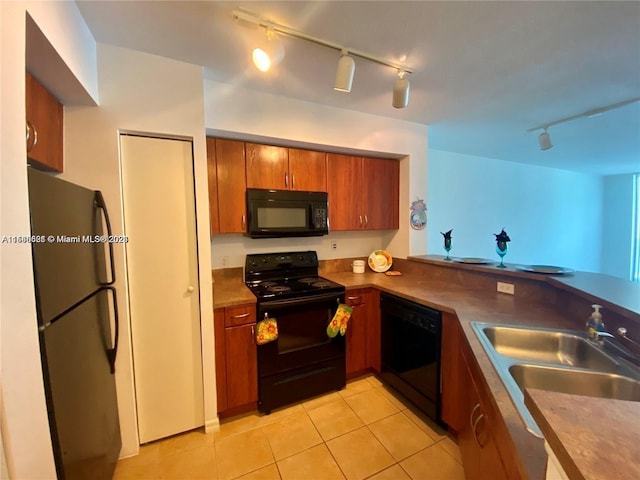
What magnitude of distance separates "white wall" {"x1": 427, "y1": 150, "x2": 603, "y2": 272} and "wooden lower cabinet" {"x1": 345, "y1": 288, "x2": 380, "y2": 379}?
6.24ft

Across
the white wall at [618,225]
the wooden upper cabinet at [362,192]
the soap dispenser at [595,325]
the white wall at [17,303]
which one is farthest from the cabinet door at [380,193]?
the white wall at [618,225]

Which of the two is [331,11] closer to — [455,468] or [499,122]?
[499,122]

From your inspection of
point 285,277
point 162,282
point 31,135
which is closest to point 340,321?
point 285,277

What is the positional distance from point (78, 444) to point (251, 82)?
224 cm

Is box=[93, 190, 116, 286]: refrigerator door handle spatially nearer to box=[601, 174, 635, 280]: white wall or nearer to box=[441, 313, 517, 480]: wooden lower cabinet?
box=[441, 313, 517, 480]: wooden lower cabinet

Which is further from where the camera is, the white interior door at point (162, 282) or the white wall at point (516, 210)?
the white wall at point (516, 210)

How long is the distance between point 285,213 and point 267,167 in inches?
16.5

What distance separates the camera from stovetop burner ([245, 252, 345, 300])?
2.11 m

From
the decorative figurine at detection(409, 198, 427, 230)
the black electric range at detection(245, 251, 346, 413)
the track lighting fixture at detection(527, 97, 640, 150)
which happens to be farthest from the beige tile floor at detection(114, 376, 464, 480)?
the track lighting fixture at detection(527, 97, 640, 150)

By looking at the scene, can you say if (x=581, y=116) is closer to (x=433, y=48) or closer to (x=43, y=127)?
(x=433, y=48)

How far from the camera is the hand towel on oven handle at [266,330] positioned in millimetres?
1920

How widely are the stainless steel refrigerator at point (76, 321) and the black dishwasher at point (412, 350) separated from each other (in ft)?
6.31

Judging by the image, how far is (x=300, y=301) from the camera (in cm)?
205

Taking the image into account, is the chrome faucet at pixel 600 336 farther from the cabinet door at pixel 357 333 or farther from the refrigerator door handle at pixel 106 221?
the refrigerator door handle at pixel 106 221
